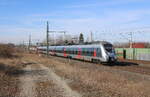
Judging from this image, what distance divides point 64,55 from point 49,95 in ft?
156

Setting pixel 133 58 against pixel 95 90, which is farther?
pixel 133 58

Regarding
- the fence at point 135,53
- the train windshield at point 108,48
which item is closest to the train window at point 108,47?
the train windshield at point 108,48

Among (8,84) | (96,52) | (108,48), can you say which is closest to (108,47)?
(108,48)

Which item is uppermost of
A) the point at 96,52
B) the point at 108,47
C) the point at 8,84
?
the point at 108,47

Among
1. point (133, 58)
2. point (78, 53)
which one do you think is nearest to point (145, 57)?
point (133, 58)

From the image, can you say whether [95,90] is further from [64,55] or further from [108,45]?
[64,55]

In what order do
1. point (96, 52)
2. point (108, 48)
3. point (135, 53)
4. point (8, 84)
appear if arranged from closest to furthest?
point (8, 84)
point (108, 48)
point (96, 52)
point (135, 53)

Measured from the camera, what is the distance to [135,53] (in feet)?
163

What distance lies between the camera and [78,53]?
47.1 metres

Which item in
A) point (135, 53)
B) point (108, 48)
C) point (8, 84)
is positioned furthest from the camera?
point (135, 53)

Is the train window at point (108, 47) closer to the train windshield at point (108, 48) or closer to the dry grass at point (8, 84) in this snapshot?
the train windshield at point (108, 48)

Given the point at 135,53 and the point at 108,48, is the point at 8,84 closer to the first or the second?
the point at 108,48

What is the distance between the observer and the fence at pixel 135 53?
4583cm

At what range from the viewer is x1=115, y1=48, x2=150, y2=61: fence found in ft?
150
